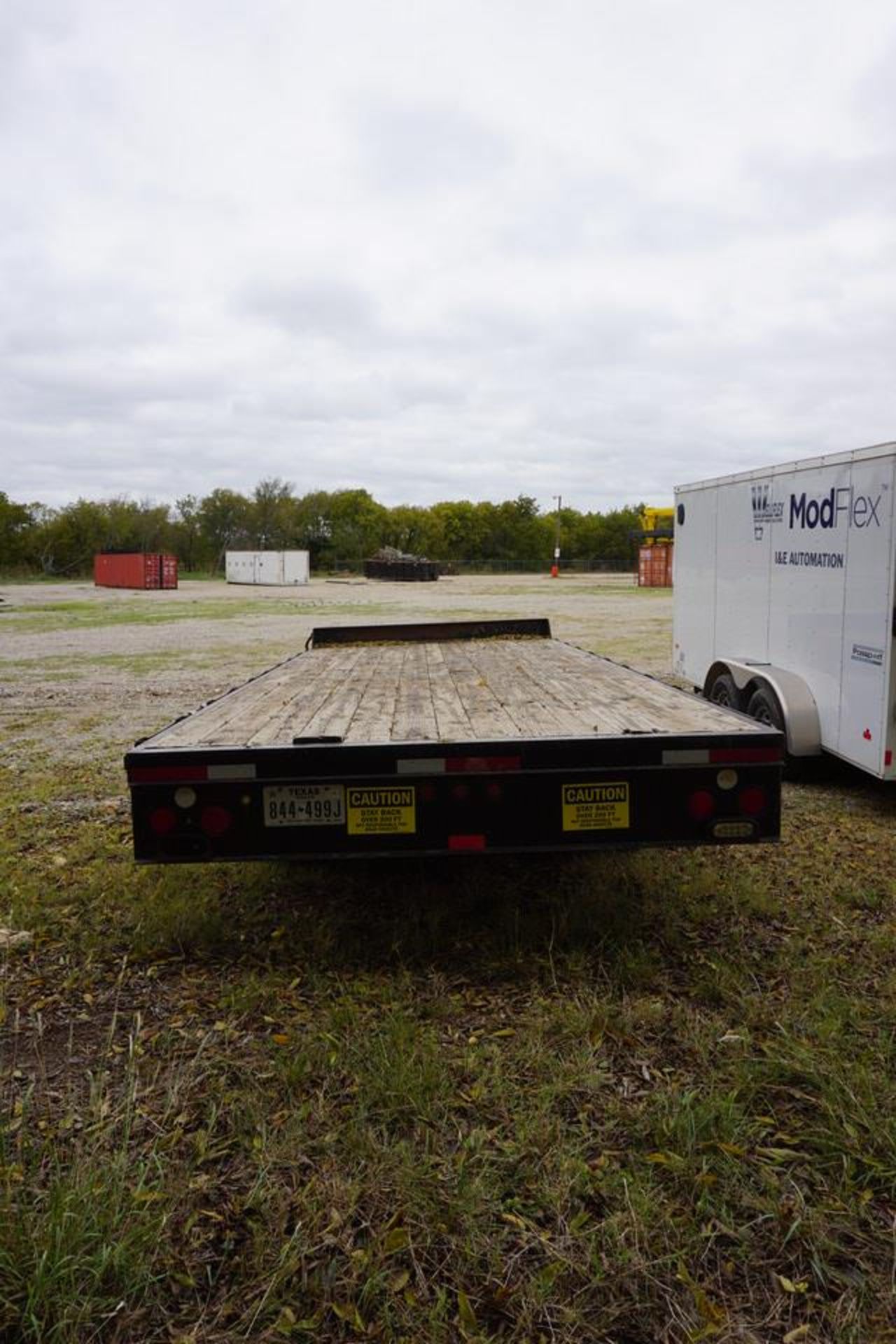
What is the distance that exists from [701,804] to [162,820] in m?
2.13

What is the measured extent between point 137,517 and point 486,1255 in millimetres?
92867

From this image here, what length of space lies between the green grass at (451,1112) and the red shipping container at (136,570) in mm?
54360

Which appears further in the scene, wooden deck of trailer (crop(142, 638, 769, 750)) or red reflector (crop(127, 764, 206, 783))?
wooden deck of trailer (crop(142, 638, 769, 750))

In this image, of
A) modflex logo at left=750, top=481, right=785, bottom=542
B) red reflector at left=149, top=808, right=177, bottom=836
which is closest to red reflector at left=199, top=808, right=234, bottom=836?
red reflector at left=149, top=808, right=177, bottom=836

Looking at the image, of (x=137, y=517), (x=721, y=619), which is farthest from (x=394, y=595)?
(x=137, y=517)

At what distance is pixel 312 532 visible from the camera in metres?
101

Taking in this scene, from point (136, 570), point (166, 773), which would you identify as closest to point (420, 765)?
point (166, 773)

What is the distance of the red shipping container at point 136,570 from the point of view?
56.8 meters

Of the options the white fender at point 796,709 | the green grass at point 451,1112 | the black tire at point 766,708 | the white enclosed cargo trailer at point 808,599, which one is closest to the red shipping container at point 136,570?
the white enclosed cargo trailer at point 808,599

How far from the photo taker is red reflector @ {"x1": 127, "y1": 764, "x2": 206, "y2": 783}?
12.0 ft

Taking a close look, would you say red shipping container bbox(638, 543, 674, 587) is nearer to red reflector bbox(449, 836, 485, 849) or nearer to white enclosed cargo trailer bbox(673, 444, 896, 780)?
white enclosed cargo trailer bbox(673, 444, 896, 780)

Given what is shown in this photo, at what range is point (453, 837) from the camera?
147 inches

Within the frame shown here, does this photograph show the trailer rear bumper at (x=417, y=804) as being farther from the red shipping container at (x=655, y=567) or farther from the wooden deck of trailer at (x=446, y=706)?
the red shipping container at (x=655, y=567)

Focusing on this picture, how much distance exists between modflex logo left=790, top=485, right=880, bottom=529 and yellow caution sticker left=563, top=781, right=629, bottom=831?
3439 mm
